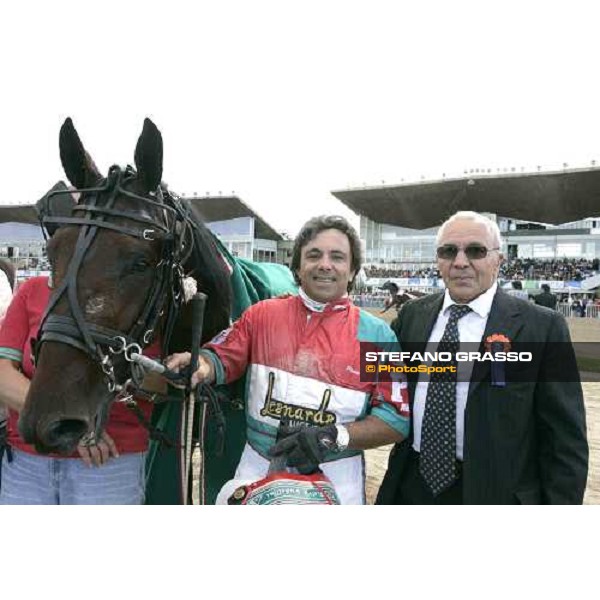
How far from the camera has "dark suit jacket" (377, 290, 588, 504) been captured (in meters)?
1.54

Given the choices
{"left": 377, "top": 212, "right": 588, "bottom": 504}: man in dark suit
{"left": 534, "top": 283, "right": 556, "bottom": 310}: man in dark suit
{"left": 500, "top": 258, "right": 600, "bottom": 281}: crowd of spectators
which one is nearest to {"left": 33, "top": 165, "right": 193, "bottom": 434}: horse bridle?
{"left": 377, "top": 212, "right": 588, "bottom": 504}: man in dark suit

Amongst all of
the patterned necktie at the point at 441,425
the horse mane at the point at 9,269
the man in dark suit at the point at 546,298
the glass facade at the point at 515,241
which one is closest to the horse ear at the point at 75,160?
the patterned necktie at the point at 441,425

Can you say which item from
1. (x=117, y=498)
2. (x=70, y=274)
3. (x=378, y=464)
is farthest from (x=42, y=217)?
(x=378, y=464)

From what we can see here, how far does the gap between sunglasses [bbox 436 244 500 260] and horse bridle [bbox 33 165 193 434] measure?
0.81 m

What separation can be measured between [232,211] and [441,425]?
1.49 metres

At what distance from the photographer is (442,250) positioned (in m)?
1.65

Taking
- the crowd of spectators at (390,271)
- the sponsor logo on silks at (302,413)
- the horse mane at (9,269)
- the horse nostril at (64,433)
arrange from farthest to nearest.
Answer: the crowd of spectators at (390,271)
the horse mane at (9,269)
the sponsor logo on silks at (302,413)
the horse nostril at (64,433)

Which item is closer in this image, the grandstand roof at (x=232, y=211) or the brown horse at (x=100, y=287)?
the brown horse at (x=100, y=287)

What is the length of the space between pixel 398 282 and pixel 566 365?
2973 mm

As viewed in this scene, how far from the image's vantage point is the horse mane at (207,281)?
168cm

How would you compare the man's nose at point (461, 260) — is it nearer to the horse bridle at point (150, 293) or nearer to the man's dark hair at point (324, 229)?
the man's dark hair at point (324, 229)

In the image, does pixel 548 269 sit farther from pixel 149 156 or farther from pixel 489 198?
pixel 149 156

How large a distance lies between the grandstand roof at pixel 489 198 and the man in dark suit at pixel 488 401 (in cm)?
91

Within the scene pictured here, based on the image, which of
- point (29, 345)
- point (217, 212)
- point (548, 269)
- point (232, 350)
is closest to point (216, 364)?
point (232, 350)
